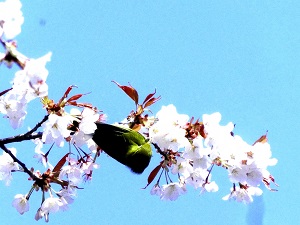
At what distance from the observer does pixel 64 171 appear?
248 cm

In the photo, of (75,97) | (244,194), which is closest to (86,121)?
(75,97)

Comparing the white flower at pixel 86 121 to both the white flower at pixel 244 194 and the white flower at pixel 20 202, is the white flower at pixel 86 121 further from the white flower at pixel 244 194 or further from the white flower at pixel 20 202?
the white flower at pixel 244 194

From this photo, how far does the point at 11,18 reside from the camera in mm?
1604

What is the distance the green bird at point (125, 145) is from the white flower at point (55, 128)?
17 centimetres

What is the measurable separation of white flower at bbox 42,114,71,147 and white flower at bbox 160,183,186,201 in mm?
666

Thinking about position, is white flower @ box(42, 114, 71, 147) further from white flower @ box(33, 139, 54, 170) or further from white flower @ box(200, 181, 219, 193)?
white flower @ box(200, 181, 219, 193)

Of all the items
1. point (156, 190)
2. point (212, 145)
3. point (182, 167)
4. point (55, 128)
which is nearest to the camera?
point (55, 128)

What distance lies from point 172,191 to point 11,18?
4.26 ft

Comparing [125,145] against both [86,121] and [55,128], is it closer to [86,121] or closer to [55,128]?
[86,121]

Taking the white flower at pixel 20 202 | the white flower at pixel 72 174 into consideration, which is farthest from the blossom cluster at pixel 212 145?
the white flower at pixel 20 202

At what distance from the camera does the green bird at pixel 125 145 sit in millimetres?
2203

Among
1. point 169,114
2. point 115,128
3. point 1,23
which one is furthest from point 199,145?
point 1,23

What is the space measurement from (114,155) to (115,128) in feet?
0.41

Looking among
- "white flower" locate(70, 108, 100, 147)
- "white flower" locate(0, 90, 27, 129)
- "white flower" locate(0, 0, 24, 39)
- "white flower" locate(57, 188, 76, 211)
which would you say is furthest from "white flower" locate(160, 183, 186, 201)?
"white flower" locate(0, 0, 24, 39)
